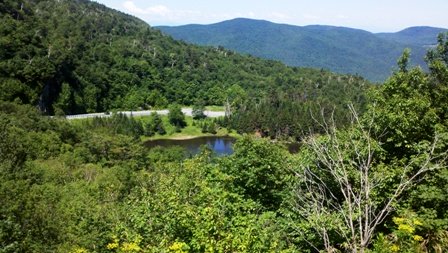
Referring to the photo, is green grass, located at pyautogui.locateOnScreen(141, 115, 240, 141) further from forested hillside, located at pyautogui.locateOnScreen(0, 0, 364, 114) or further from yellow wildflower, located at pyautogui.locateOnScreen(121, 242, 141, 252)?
yellow wildflower, located at pyautogui.locateOnScreen(121, 242, 141, 252)

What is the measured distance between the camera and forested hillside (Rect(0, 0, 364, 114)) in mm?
102375

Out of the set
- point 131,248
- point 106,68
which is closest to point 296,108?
point 106,68

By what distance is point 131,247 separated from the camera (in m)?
8.66

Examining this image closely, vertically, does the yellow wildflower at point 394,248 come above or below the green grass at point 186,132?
above

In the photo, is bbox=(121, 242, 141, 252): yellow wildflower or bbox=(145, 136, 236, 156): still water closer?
bbox=(121, 242, 141, 252): yellow wildflower

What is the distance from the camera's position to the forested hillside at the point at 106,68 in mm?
102375

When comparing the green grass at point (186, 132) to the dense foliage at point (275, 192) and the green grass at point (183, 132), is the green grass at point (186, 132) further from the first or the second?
the dense foliage at point (275, 192)

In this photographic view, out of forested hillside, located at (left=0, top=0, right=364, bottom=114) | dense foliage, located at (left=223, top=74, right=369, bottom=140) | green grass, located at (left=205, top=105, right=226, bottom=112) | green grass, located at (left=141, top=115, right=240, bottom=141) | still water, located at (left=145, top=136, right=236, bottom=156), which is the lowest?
still water, located at (left=145, top=136, right=236, bottom=156)

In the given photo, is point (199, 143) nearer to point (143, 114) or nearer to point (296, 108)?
point (143, 114)

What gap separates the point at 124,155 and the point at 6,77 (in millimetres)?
45875

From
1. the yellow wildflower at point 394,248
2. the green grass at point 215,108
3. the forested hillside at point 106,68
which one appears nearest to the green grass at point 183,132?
the forested hillside at point 106,68

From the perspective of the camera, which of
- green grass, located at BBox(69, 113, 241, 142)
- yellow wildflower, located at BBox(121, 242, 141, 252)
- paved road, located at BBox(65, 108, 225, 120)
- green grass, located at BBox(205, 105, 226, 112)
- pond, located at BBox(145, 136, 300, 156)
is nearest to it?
yellow wildflower, located at BBox(121, 242, 141, 252)

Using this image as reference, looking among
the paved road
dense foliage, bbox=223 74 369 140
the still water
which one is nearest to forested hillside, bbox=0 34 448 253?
dense foliage, bbox=223 74 369 140

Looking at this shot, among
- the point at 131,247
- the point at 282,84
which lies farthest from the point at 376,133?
the point at 282,84
